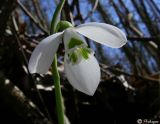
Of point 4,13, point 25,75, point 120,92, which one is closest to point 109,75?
point 120,92

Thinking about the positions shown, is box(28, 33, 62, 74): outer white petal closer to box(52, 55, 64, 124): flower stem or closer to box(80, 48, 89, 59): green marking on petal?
box(52, 55, 64, 124): flower stem

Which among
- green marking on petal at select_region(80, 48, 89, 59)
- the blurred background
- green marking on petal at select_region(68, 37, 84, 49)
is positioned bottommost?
the blurred background

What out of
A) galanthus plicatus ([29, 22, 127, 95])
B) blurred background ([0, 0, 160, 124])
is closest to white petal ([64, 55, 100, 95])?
galanthus plicatus ([29, 22, 127, 95])

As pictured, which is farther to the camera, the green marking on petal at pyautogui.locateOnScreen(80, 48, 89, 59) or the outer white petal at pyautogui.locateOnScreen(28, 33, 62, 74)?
the green marking on petal at pyautogui.locateOnScreen(80, 48, 89, 59)

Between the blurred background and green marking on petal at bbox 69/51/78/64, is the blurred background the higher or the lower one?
the lower one

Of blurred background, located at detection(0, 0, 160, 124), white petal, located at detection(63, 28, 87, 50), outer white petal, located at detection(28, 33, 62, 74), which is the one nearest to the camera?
outer white petal, located at detection(28, 33, 62, 74)

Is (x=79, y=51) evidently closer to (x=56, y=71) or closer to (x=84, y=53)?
(x=84, y=53)

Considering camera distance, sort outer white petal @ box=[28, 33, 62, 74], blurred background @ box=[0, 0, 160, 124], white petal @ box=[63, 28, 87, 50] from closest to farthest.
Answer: outer white petal @ box=[28, 33, 62, 74]
white petal @ box=[63, 28, 87, 50]
blurred background @ box=[0, 0, 160, 124]
